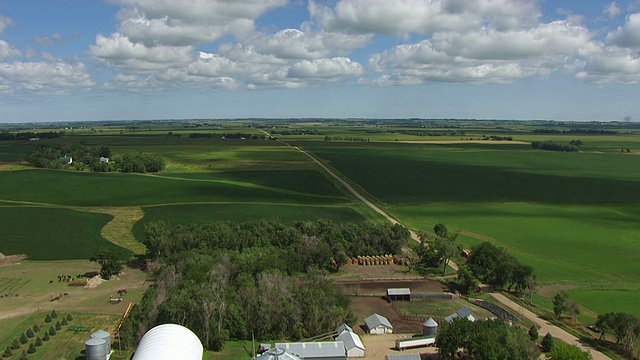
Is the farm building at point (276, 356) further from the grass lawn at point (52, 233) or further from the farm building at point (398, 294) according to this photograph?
the grass lawn at point (52, 233)

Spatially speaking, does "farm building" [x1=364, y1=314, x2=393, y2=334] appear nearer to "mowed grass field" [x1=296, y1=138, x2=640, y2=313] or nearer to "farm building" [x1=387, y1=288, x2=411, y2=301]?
"farm building" [x1=387, y1=288, x2=411, y2=301]

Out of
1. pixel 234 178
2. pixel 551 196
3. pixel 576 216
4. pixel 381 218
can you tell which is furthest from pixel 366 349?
pixel 234 178

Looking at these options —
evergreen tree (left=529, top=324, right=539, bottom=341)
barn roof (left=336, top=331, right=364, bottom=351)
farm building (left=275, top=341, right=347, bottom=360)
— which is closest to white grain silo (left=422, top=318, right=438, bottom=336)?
barn roof (left=336, top=331, right=364, bottom=351)

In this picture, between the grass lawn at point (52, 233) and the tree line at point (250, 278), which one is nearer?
the tree line at point (250, 278)

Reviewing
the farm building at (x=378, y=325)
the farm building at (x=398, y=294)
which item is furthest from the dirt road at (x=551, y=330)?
the farm building at (x=378, y=325)

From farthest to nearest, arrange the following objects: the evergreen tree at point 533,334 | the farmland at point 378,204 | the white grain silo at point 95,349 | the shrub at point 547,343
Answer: the farmland at point 378,204 < the evergreen tree at point 533,334 < the shrub at point 547,343 < the white grain silo at point 95,349

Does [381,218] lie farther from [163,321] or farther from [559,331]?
[163,321]
